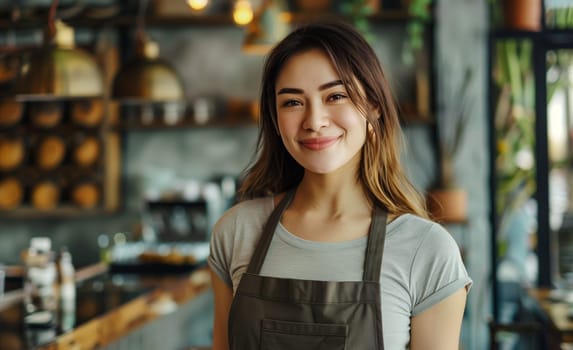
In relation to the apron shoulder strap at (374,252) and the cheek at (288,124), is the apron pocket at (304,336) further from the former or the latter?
the cheek at (288,124)

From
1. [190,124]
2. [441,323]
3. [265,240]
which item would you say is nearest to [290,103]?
[265,240]

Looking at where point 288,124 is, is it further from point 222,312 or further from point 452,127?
point 452,127

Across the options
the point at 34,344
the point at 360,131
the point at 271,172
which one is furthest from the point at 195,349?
the point at 360,131

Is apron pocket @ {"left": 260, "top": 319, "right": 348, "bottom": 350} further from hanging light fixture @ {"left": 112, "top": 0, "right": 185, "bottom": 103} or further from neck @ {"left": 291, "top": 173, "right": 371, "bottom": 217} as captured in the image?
hanging light fixture @ {"left": 112, "top": 0, "right": 185, "bottom": 103}

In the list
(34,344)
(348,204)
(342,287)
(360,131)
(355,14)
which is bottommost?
(34,344)

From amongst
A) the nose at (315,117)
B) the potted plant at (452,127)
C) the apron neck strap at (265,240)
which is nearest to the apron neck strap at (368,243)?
the apron neck strap at (265,240)

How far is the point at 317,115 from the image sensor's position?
1.54 metres

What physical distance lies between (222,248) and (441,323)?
506 mm

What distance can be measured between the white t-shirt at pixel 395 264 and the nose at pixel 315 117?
251 mm

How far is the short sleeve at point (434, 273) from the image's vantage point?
Result: 60.1 inches

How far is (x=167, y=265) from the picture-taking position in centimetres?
505

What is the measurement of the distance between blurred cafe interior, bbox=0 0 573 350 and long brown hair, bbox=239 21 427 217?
3.18 m

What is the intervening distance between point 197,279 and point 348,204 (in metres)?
3.31

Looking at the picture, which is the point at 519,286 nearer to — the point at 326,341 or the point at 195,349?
the point at 195,349
